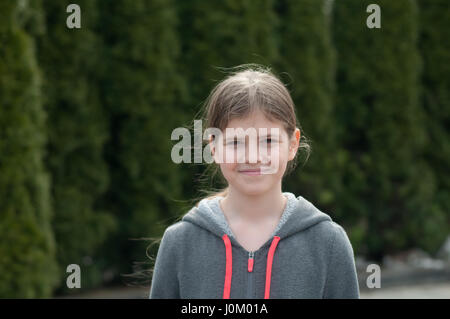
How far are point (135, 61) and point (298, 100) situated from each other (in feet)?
6.68

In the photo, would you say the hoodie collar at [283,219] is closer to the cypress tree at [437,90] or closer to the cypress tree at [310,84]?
the cypress tree at [310,84]

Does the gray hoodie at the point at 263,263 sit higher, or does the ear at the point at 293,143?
the ear at the point at 293,143

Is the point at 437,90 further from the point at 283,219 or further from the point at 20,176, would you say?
the point at 283,219

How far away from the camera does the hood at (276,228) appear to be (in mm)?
1796

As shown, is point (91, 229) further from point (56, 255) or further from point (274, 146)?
point (274, 146)

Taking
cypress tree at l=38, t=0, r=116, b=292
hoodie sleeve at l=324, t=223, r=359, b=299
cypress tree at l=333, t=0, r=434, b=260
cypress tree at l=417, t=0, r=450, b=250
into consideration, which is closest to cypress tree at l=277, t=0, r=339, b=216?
cypress tree at l=333, t=0, r=434, b=260

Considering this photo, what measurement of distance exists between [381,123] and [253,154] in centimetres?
583

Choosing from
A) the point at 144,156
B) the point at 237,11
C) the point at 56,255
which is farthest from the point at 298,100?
the point at 56,255

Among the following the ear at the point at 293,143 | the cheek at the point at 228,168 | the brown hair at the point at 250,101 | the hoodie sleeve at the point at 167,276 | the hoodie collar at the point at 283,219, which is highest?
the brown hair at the point at 250,101

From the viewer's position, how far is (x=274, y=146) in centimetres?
181

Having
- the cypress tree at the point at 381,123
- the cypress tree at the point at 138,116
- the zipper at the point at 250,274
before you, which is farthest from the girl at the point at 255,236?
the cypress tree at the point at 381,123

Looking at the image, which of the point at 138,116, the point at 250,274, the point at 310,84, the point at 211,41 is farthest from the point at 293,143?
the point at 310,84

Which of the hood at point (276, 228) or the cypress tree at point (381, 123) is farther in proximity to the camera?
the cypress tree at point (381, 123)

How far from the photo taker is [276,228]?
1857 mm
